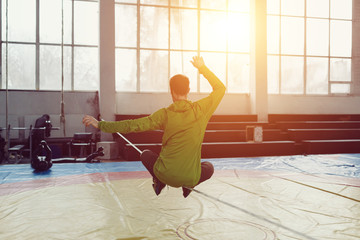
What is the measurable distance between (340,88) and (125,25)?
8126 mm

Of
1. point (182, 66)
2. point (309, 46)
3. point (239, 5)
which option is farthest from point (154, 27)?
point (309, 46)

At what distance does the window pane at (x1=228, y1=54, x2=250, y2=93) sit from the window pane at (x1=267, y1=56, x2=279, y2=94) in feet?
2.79

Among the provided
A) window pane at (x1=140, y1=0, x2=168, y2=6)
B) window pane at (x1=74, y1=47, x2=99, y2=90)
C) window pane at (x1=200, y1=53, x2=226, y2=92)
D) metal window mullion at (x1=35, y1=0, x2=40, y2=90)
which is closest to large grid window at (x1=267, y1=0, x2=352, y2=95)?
window pane at (x1=200, y1=53, x2=226, y2=92)

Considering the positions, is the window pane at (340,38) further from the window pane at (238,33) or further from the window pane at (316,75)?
the window pane at (238,33)

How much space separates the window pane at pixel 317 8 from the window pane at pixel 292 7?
24 centimetres

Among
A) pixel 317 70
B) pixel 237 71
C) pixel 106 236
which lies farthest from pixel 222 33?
pixel 106 236

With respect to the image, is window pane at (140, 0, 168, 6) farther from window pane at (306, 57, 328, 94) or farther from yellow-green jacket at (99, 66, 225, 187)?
yellow-green jacket at (99, 66, 225, 187)

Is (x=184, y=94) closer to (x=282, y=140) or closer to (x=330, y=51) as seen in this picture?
(x=282, y=140)

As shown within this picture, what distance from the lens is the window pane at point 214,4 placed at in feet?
36.4

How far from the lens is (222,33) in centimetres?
1127

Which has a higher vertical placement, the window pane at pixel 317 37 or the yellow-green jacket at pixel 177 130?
the window pane at pixel 317 37

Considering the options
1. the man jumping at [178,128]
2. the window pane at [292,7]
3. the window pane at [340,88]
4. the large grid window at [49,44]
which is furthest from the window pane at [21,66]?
the window pane at [340,88]

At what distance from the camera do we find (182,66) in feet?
36.0

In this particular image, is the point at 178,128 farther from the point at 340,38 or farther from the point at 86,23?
the point at 340,38
